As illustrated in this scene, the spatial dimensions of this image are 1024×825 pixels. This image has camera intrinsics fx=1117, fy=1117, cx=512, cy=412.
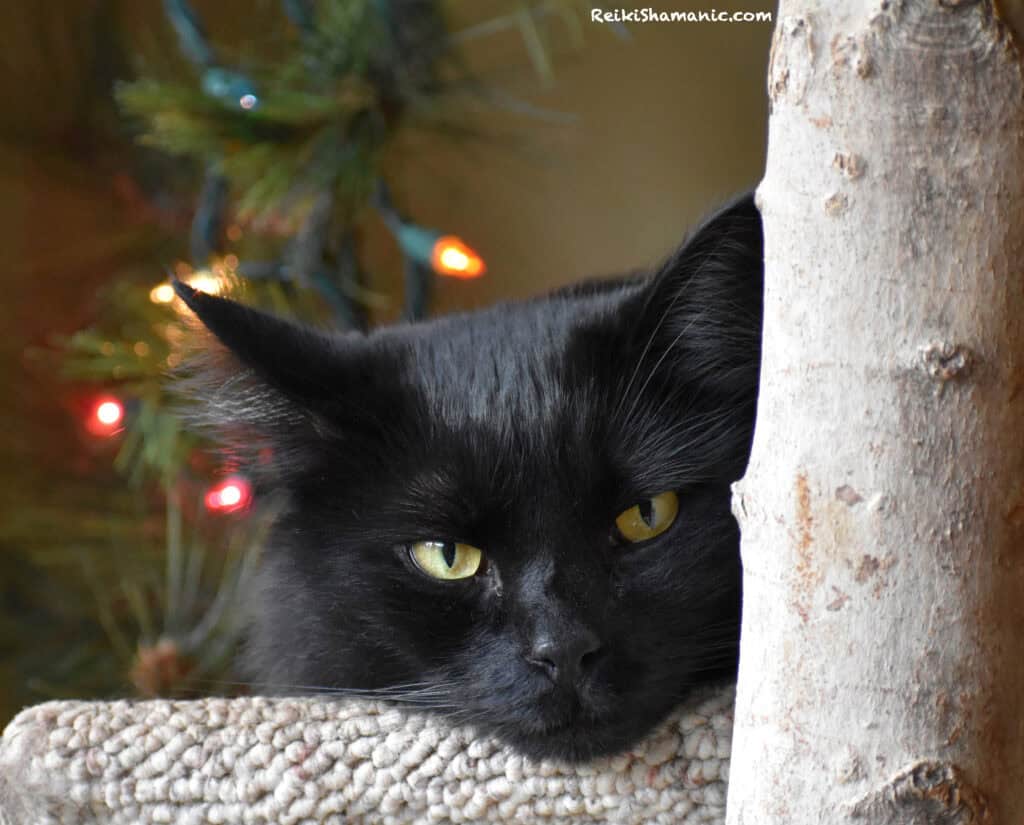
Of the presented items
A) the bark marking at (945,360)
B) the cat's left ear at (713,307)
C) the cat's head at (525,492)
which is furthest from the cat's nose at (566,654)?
the bark marking at (945,360)

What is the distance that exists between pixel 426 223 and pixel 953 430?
2032 mm

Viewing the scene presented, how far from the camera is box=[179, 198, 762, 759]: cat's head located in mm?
932

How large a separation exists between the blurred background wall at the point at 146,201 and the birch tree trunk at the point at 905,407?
1.25m

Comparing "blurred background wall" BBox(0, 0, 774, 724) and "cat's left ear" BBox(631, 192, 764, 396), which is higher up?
"blurred background wall" BBox(0, 0, 774, 724)

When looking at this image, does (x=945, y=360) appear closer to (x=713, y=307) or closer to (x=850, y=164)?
(x=850, y=164)

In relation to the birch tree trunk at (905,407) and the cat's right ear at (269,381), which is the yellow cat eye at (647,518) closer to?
the cat's right ear at (269,381)

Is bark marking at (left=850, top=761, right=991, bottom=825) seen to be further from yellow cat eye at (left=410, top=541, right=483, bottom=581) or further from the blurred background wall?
the blurred background wall

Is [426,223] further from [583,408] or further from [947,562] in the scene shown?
[947,562]

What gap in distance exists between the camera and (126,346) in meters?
1.68

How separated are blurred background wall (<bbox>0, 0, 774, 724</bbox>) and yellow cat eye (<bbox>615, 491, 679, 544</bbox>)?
1.02m

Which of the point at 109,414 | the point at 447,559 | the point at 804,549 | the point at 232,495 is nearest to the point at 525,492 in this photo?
the point at 447,559

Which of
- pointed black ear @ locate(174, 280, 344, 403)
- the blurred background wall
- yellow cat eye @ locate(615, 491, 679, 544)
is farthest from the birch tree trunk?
the blurred background wall

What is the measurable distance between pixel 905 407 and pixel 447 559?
51 centimetres

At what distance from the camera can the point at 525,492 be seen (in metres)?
0.97
